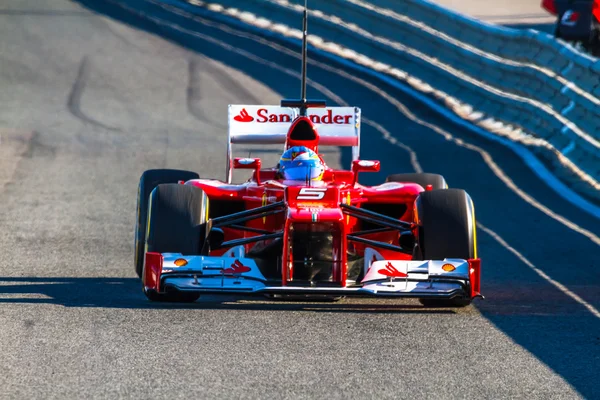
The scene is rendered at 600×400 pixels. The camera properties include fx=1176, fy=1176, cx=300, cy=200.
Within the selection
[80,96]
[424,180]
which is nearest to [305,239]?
[424,180]

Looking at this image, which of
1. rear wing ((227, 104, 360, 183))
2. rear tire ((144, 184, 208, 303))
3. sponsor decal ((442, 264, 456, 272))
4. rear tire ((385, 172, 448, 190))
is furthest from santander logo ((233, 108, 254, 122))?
sponsor decal ((442, 264, 456, 272))

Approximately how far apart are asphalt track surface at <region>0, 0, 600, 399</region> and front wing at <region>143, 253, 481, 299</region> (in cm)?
19

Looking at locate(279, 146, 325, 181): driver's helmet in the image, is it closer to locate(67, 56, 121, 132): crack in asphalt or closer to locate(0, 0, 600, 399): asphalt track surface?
locate(0, 0, 600, 399): asphalt track surface

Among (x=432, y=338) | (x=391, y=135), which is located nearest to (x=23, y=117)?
(x=391, y=135)

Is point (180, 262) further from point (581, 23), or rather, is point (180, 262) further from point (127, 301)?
point (581, 23)

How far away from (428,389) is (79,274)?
4.82 meters

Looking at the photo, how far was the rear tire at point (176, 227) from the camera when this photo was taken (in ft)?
29.6

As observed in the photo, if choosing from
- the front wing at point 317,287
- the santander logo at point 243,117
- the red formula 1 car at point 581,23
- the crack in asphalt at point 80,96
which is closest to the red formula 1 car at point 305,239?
the front wing at point 317,287

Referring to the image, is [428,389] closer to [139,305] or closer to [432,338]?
[432,338]

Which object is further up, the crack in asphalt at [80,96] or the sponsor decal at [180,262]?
the sponsor decal at [180,262]

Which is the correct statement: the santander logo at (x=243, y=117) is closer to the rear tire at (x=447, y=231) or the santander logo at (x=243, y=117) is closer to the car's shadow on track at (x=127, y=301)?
the car's shadow on track at (x=127, y=301)

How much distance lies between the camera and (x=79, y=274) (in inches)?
413

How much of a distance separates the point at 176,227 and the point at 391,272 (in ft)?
5.59

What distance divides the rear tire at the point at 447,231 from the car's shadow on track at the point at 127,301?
42 centimetres
